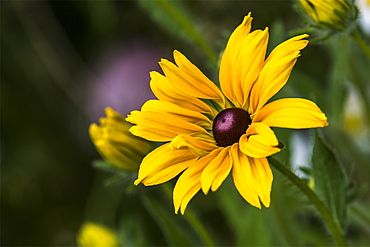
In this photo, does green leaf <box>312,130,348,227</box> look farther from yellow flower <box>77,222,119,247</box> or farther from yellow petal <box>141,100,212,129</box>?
yellow flower <box>77,222,119,247</box>

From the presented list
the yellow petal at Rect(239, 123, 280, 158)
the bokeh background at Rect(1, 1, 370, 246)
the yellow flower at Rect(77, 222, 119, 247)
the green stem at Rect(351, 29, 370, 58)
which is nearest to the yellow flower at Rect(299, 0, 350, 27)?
the green stem at Rect(351, 29, 370, 58)

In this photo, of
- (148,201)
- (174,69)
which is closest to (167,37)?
(148,201)

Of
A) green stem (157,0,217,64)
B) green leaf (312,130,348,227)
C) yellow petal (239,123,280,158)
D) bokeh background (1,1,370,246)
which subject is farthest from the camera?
bokeh background (1,1,370,246)

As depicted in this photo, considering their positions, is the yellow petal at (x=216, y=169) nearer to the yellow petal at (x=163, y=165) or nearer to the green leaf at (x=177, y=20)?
the yellow petal at (x=163, y=165)

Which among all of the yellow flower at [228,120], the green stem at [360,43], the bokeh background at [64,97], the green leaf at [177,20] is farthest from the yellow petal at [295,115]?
the bokeh background at [64,97]

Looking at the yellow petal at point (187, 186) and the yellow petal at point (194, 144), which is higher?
the yellow petal at point (194, 144)

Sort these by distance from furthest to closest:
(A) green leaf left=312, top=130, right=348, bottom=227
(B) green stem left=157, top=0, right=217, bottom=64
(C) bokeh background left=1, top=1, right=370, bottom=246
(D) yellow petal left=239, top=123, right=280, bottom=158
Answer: (C) bokeh background left=1, top=1, right=370, bottom=246 < (B) green stem left=157, top=0, right=217, bottom=64 < (A) green leaf left=312, top=130, right=348, bottom=227 < (D) yellow petal left=239, top=123, right=280, bottom=158

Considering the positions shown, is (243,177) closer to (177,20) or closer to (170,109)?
(170,109)
